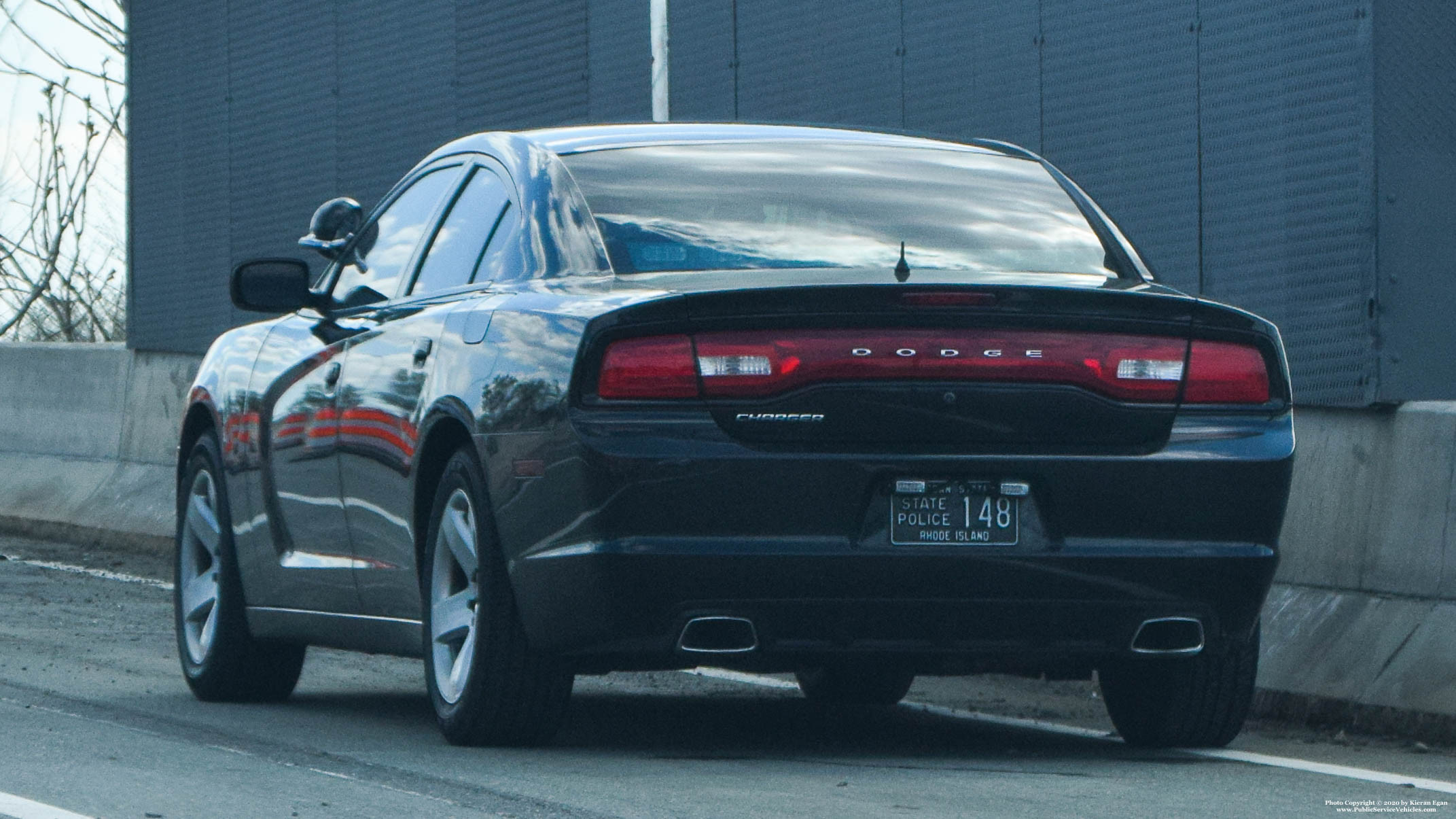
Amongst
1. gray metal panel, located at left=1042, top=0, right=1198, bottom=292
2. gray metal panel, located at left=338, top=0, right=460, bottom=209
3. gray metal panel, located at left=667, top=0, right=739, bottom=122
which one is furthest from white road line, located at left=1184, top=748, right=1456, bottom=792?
gray metal panel, located at left=338, top=0, right=460, bottom=209

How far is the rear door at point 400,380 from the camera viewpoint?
7.09 meters

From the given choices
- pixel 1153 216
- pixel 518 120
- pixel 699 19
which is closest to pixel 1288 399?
pixel 1153 216

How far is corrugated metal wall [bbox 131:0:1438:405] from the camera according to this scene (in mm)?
10031

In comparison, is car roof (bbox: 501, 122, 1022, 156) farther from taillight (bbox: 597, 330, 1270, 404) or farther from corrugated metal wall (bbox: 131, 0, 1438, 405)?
corrugated metal wall (bbox: 131, 0, 1438, 405)

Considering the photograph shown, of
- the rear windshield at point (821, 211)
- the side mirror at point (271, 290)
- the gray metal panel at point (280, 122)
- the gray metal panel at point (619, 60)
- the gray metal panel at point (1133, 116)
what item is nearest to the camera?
the rear windshield at point (821, 211)

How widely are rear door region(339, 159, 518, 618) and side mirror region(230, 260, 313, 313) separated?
40 cm

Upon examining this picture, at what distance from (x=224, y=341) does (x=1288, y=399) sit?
3.79m

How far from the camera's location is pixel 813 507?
20.0ft

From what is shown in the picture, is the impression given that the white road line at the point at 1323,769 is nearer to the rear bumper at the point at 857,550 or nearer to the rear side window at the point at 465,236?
the rear bumper at the point at 857,550

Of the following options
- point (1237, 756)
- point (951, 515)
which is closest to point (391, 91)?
point (1237, 756)

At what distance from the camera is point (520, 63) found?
17.3m

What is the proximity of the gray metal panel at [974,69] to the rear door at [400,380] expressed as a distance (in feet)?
17.3

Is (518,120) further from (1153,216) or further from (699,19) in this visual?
(1153,216)

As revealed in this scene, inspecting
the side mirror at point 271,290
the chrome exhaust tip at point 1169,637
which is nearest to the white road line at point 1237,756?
the chrome exhaust tip at point 1169,637
